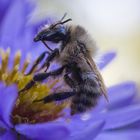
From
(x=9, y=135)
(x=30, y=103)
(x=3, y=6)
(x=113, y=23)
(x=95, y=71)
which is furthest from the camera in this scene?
(x=113, y=23)

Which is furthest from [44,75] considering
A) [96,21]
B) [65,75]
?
[96,21]

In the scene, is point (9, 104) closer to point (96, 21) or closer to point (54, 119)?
point (54, 119)

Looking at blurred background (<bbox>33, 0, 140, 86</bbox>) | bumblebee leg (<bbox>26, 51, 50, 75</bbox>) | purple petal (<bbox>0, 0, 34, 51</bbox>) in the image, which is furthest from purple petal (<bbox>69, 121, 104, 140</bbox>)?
blurred background (<bbox>33, 0, 140, 86</bbox>)

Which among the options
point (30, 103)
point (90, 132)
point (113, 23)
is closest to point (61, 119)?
point (30, 103)

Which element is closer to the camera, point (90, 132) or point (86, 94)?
point (90, 132)

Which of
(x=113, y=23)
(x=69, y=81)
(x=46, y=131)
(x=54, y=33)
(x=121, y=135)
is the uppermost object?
(x=113, y=23)

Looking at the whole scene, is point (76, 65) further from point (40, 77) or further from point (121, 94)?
point (121, 94)

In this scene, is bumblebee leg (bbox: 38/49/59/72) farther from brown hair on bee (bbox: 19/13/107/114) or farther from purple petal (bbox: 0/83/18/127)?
purple petal (bbox: 0/83/18/127)
